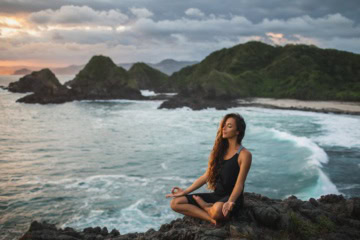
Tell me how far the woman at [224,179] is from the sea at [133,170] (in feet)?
19.3

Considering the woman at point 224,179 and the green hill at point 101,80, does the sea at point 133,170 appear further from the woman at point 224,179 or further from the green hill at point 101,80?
the green hill at point 101,80

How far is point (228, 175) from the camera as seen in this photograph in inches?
197

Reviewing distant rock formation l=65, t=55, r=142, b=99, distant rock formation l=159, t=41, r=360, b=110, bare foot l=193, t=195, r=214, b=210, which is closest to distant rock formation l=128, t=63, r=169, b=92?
distant rock formation l=159, t=41, r=360, b=110

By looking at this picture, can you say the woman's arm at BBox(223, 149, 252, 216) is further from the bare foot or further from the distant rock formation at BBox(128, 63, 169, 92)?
the distant rock formation at BBox(128, 63, 169, 92)

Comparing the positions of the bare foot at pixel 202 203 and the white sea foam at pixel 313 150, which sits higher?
the bare foot at pixel 202 203

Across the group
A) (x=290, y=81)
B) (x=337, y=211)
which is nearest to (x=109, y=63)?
(x=290, y=81)

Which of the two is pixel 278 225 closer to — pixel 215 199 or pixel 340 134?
pixel 215 199

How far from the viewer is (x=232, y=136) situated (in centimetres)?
508

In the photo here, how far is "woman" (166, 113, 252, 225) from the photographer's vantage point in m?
4.81

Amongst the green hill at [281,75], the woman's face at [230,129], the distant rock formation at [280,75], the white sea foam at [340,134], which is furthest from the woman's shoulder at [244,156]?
the green hill at [281,75]

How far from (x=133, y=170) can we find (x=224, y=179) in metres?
13.5

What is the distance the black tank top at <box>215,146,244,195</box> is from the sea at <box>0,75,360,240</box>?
6331 mm

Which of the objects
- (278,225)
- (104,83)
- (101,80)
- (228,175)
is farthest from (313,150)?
(101,80)

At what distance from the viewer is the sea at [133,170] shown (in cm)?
1187
